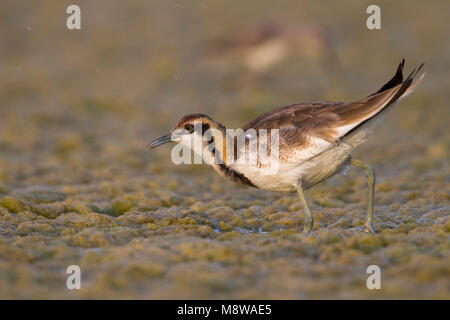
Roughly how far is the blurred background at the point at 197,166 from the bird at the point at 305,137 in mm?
528

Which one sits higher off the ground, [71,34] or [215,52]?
[71,34]

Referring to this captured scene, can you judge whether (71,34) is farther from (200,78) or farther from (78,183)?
(78,183)

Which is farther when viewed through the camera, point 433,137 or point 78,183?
point 433,137

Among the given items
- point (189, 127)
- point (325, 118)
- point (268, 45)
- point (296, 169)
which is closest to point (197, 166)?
point (189, 127)

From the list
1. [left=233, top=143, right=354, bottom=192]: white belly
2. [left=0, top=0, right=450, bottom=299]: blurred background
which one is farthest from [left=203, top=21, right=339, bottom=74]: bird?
[left=233, top=143, right=354, bottom=192]: white belly

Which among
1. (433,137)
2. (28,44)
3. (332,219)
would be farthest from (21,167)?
(28,44)

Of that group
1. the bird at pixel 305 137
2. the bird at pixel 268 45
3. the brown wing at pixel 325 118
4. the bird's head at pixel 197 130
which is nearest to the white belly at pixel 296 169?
the bird at pixel 305 137

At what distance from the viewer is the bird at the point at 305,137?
18.0 ft

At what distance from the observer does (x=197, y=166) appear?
29.1 feet

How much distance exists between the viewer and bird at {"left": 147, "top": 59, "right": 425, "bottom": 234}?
18.0 feet

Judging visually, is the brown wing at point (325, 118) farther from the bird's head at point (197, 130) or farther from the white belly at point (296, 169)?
the bird's head at point (197, 130)

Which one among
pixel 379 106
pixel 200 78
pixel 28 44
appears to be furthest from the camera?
pixel 28 44

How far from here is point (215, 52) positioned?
12.4 metres

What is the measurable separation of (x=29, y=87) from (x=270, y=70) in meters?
4.92
